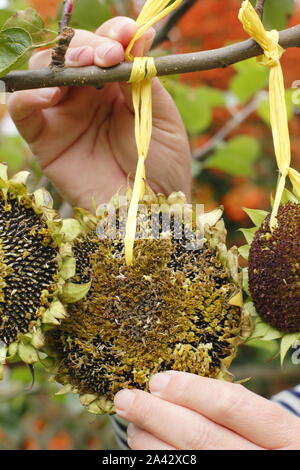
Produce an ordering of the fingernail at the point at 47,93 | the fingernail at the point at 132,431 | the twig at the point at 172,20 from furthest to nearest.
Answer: the twig at the point at 172,20, the fingernail at the point at 47,93, the fingernail at the point at 132,431

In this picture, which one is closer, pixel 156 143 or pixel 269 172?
pixel 156 143

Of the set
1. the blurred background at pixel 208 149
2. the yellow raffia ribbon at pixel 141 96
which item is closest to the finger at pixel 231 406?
the yellow raffia ribbon at pixel 141 96

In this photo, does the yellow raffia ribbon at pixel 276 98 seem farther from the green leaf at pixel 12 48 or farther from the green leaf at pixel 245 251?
the green leaf at pixel 12 48

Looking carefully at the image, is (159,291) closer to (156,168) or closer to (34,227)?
(34,227)

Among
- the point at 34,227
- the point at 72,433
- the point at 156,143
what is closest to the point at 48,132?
the point at 156,143

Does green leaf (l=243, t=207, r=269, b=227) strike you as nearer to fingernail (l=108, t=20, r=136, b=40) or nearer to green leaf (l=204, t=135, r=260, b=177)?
fingernail (l=108, t=20, r=136, b=40)

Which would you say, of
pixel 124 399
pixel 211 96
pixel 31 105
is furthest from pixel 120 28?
pixel 211 96

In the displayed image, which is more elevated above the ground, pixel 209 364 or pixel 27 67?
pixel 27 67
